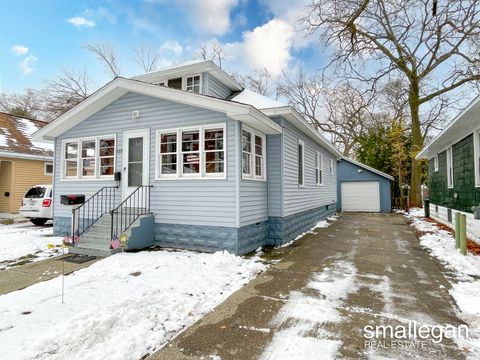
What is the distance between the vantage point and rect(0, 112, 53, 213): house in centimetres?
1423

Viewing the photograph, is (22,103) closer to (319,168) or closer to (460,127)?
(319,168)

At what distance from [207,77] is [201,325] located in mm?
7406

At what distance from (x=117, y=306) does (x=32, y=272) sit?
2842 mm

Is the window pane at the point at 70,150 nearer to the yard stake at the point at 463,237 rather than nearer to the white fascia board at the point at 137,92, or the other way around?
the white fascia board at the point at 137,92

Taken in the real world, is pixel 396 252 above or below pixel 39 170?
below

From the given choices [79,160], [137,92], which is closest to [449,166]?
[137,92]

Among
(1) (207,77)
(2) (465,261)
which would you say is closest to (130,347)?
(2) (465,261)

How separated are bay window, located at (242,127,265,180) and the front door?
9.16 ft

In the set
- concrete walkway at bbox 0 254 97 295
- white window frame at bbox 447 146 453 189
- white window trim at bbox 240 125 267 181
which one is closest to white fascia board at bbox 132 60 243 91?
white window trim at bbox 240 125 267 181

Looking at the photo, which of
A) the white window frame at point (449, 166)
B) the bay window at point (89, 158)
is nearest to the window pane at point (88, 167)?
the bay window at point (89, 158)

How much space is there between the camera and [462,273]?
535 cm

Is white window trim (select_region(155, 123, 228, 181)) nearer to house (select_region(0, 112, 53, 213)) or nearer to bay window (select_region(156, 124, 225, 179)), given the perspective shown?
bay window (select_region(156, 124, 225, 179))

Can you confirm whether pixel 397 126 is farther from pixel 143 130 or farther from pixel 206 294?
pixel 206 294

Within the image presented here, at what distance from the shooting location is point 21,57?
2042cm
